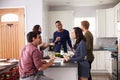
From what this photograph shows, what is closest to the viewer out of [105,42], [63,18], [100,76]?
[100,76]

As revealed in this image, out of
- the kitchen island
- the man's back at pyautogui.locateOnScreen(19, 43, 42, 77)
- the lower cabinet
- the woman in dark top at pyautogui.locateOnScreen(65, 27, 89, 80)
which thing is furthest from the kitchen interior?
the man's back at pyautogui.locateOnScreen(19, 43, 42, 77)

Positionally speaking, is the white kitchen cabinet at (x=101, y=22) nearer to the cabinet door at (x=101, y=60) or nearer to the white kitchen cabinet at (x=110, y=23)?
the white kitchen cabinet at (x=110, y=23)

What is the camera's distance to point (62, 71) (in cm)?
349

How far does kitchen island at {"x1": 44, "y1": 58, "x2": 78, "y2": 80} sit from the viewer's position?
3395 millimetres

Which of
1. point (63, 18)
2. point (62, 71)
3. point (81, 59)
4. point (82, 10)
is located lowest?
point (62, 71)

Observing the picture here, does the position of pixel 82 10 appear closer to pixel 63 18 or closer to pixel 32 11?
pixel 63 18

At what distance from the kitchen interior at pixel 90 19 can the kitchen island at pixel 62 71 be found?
247cm

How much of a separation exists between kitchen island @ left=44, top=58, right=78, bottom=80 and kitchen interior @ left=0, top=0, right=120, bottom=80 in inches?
97.4

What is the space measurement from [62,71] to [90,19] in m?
5.34

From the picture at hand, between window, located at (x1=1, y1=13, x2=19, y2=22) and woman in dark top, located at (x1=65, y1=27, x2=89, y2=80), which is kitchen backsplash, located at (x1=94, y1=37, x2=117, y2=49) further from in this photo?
woman in dark top, located at (x1=65, y1=27, x2=89, y2=80)

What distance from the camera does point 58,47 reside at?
520 cm

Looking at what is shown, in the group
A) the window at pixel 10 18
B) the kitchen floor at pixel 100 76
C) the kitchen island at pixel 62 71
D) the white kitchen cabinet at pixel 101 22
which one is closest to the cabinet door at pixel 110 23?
the white kitchen cabinet at pixel 101 22

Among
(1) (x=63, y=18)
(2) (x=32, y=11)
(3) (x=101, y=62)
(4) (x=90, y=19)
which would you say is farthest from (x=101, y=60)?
(2) (x=32, y=11)

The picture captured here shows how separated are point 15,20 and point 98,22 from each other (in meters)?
3.16
